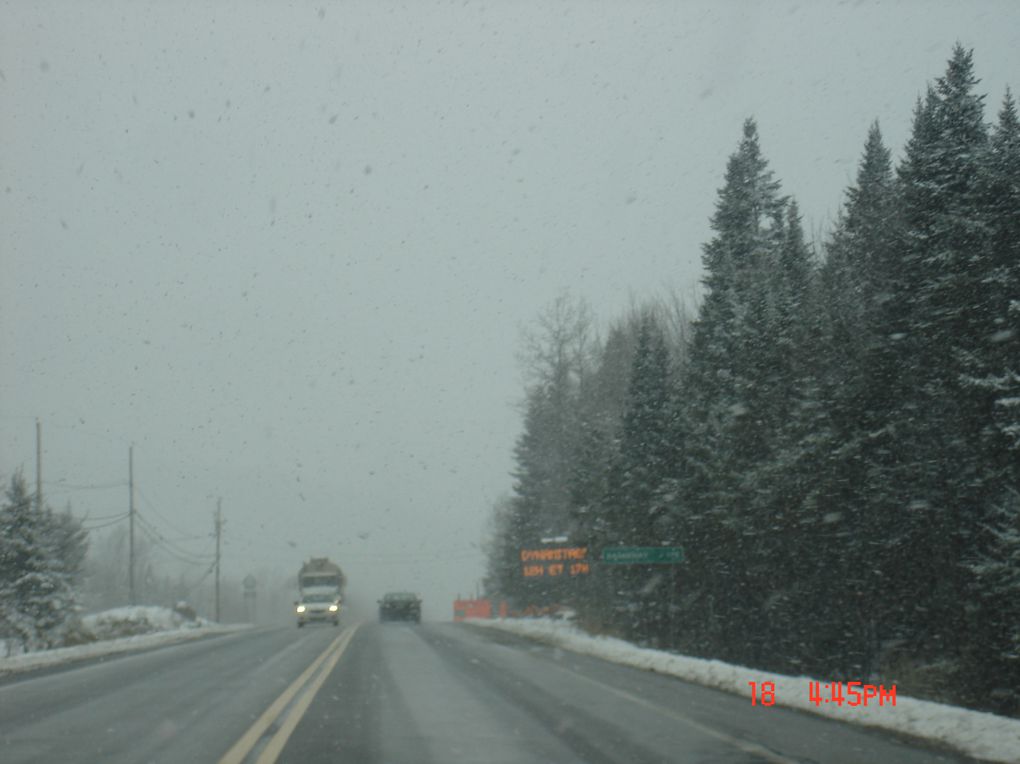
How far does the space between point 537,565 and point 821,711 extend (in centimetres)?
2788

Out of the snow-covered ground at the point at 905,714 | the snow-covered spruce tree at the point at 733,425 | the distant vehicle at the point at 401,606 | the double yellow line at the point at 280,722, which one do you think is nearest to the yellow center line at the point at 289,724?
the double yellow line at the point at 280,722

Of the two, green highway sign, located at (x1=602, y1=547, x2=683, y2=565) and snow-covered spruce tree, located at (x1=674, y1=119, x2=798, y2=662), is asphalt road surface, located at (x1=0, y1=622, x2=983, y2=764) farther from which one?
snow-covered spruce tree, located at (x1=674, y1=119, x2=798, y2=662)

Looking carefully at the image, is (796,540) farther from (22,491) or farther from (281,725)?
(22,491)

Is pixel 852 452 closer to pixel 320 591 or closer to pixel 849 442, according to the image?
pixel 849 442

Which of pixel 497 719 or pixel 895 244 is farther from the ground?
pixel 895 244

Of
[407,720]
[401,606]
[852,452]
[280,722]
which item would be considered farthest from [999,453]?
[401,606]

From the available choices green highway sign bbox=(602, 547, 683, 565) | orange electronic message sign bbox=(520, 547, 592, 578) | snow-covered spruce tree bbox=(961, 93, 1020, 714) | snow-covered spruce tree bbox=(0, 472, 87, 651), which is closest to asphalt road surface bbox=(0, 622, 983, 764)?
snow-covered spruce tree bbox=(961, 93, 1020, 714)

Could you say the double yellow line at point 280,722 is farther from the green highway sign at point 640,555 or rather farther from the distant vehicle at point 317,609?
the distant vehicle at point 317,609

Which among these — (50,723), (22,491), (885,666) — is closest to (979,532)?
(885,666)

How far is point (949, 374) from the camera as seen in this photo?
81.4 feet
